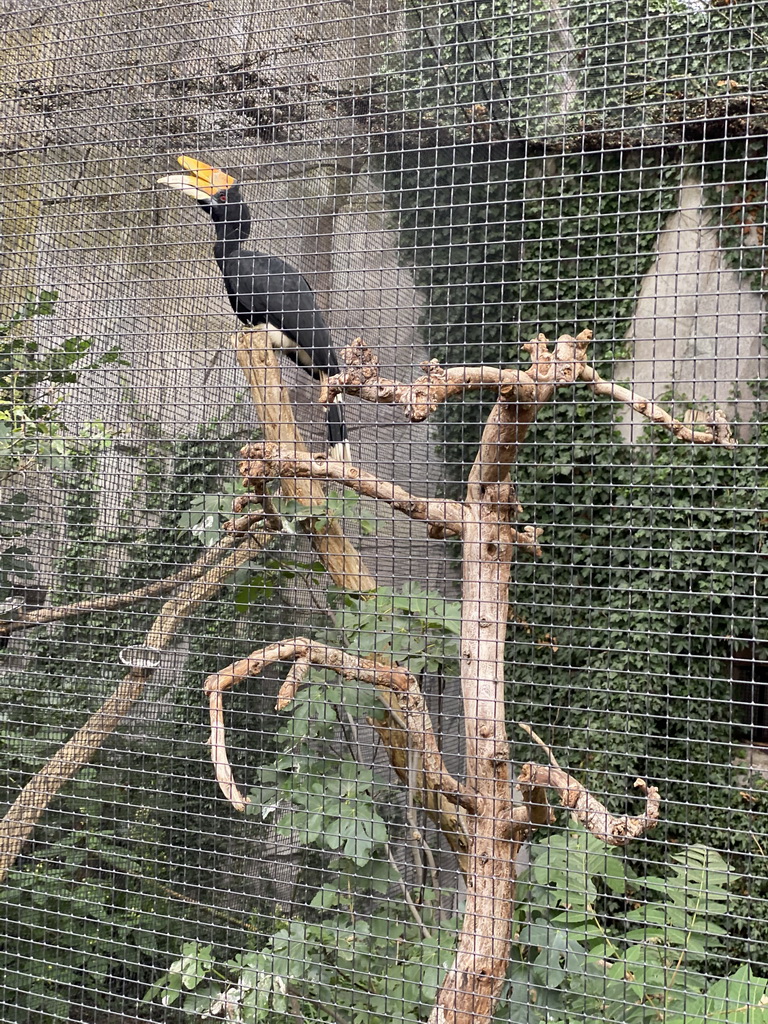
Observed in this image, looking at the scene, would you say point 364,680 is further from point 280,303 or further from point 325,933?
point 280,303

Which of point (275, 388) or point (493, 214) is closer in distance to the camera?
point (275, 388)

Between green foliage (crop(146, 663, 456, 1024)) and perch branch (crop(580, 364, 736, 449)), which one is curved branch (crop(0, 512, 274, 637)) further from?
perch branch (crop(580, 364, 736, 449))

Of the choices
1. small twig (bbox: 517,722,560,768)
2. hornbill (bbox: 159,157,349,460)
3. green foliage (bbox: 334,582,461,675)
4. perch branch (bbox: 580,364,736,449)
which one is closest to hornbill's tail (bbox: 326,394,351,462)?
hornbill (bbox: 159,157,349,460)

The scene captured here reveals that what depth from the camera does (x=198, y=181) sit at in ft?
6.74

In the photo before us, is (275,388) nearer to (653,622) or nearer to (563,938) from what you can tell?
(563,938)

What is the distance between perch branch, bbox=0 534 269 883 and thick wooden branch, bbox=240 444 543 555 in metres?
0.17

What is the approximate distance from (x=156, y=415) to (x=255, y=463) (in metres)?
0.80

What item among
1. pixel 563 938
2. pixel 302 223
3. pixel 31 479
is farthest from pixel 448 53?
pixel 563 938

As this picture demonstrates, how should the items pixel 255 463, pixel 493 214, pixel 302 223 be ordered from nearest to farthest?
pixel 255 463, pixel 302 223, pixel 493 214

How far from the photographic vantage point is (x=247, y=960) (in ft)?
4.46

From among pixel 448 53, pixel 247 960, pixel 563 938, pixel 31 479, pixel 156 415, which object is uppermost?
pixel 448 53

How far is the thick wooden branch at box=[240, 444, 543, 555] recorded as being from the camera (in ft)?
5.09

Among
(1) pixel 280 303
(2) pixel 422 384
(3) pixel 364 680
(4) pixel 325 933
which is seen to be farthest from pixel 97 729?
(2) pixel 422 384

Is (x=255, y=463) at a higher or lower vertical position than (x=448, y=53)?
lower
